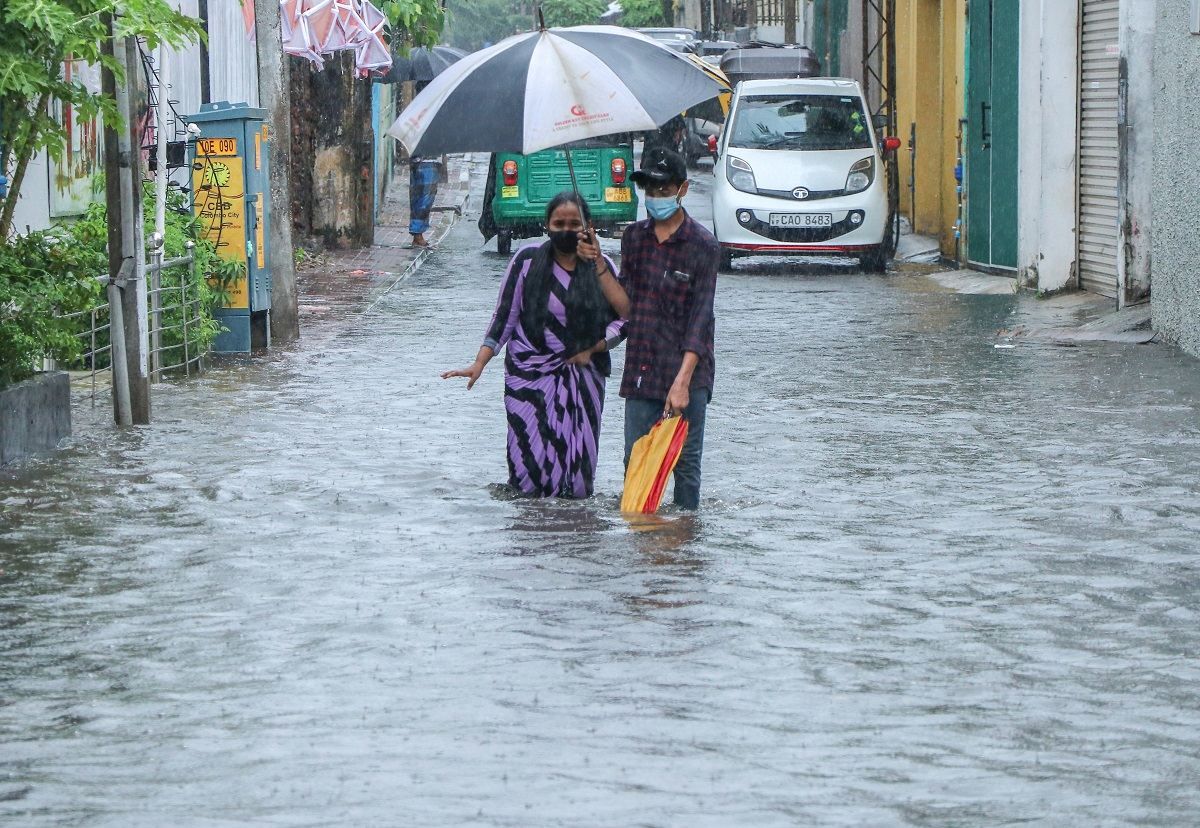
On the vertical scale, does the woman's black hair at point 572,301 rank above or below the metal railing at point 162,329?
above

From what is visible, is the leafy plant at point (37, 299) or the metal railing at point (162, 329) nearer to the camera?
the leafy plant at point (37, 299)

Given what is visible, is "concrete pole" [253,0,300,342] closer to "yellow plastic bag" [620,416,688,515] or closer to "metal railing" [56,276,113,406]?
"metal railing" [56,276,113,406]

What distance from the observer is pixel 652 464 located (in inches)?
334

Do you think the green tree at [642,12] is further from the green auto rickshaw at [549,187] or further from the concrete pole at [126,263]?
the concrete pole at [126,263]

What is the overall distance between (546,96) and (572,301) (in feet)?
2.78

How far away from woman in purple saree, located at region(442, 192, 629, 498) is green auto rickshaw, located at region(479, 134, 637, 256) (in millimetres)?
15413

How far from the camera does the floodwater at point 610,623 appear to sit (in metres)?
5.16

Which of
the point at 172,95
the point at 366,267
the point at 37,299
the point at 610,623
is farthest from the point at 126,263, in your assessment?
the point at 366,267

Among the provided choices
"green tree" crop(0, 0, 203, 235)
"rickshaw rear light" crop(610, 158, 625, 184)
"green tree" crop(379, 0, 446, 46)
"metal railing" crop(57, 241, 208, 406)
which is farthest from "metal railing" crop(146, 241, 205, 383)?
"green tree" crop(379, 0, 446, 46)

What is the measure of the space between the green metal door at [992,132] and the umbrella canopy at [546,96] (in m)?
12.3

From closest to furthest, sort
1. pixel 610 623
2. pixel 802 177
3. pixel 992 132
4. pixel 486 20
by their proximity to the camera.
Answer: pixel 610 623, pixel 992 132, pixel 802 177, pixel 486 20

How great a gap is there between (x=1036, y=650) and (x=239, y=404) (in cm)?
694

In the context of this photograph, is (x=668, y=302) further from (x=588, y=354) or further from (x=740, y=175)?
(x=740, y=175)

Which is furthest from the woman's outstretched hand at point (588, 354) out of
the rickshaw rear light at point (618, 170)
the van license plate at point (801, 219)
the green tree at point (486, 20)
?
the green tree at point (486, 20)
